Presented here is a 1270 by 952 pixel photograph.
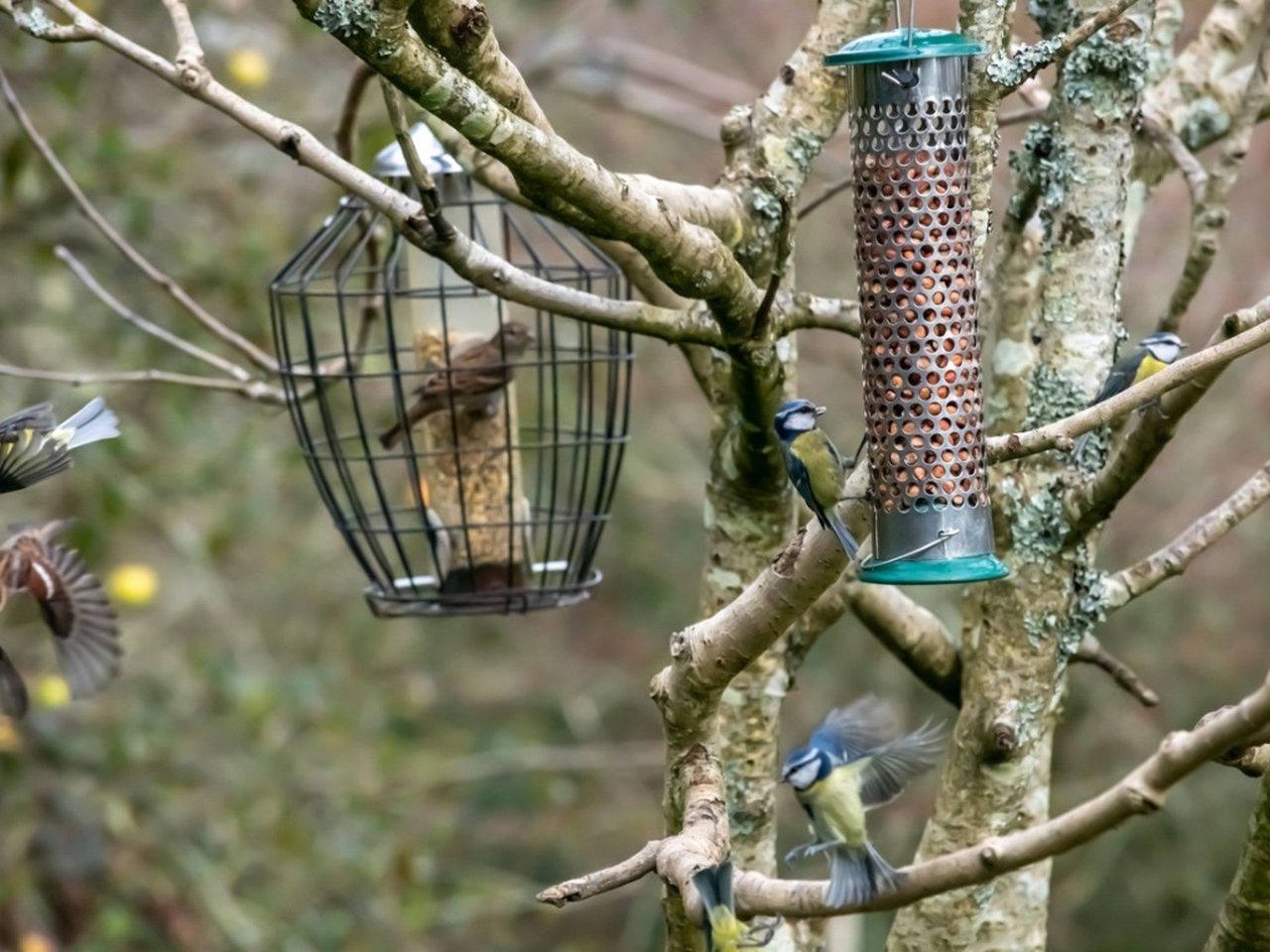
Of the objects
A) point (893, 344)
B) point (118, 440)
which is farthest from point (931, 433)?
point (118, 440)

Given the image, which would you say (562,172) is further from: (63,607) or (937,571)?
(63,607)

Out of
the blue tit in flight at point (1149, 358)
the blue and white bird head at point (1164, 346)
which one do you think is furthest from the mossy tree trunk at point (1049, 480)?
the blue and white bird head at point (1164, 346)

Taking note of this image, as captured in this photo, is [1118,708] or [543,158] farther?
[1118,708]

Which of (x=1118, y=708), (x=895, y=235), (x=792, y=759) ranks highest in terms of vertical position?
(x=895, y=235)

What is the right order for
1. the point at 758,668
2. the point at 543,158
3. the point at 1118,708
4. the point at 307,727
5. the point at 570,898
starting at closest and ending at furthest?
the point at 570,898, the point at 543,158, the point at 758,668, the point at 307,727, the point at 1118,708

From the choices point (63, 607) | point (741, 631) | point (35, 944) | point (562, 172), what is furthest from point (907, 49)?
point (35, 944)

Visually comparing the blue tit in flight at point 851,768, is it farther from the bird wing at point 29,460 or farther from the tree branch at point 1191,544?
the bird wing at point 29,460

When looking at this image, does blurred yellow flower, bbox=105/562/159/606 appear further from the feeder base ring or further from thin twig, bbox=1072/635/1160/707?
the feeder base ring

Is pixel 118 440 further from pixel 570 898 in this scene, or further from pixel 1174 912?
pixel 1174 912

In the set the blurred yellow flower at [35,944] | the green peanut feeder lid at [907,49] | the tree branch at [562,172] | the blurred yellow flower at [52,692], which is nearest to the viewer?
the tree branch at [562,172]

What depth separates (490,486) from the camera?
12.9 ft

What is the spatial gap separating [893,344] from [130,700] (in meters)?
4.48

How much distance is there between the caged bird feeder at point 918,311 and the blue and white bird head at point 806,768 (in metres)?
0.46

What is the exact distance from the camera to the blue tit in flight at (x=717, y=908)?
69.2 inches
